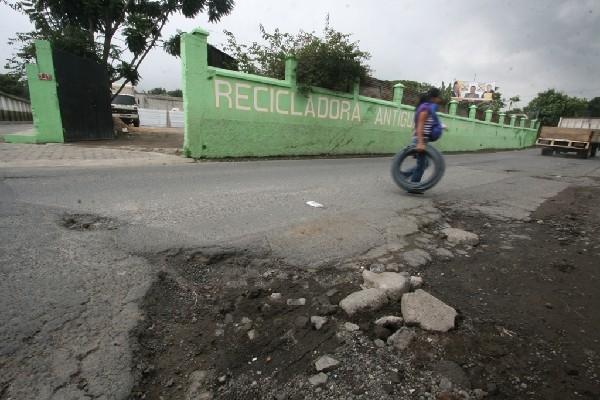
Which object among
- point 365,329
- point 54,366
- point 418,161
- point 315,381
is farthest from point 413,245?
point 54,366

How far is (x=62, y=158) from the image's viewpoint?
6.38 metres

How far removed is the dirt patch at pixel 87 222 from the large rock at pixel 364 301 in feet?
7.04

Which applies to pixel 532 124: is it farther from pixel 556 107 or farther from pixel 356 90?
pixel 356 90

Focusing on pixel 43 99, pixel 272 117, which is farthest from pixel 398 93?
pixel 43 99

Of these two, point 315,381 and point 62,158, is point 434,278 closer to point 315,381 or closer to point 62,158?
point 315,381

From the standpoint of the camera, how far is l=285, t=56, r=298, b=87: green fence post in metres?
8.99

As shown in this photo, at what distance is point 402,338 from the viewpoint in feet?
5.26

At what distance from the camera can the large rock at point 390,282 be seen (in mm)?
1999

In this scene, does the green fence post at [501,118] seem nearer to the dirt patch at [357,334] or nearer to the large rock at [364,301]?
the dirt patch at [357,334]

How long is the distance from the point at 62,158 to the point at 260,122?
4.44m

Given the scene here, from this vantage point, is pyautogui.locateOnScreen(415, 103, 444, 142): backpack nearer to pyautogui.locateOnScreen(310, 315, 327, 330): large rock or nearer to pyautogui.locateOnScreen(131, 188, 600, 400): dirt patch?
pyautogui.locateOnScreen(131, 188, 600, 400): dirt patch

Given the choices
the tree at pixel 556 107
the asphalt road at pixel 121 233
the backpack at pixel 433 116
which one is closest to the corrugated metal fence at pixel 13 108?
the asphalt road at pixel 121 233

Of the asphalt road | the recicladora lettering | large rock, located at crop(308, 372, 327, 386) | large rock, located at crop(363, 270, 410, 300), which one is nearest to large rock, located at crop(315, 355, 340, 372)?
large rock, located at crop(308, 372, 327, 386)

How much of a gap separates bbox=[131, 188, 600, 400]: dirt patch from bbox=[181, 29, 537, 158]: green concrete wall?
5.81 metres
